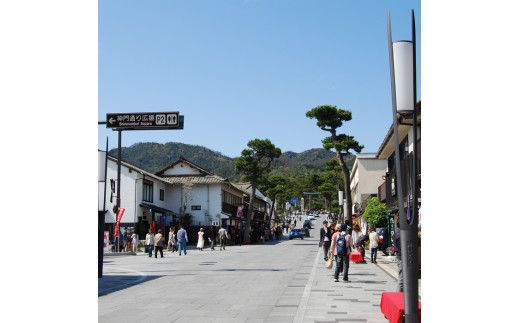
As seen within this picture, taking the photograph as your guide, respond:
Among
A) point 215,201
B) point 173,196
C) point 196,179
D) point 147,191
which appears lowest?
point 215,201

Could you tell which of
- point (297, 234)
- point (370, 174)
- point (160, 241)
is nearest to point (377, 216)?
point (160, 241)

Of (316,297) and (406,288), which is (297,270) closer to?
(316,297)

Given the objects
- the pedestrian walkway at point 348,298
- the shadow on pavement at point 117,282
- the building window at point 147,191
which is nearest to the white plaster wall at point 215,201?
the building window at point 147,191

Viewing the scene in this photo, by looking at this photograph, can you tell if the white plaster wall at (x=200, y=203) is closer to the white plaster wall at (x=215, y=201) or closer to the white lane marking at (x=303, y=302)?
the white plaster wall at (x=215, y=201)

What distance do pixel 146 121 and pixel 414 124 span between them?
1832cm

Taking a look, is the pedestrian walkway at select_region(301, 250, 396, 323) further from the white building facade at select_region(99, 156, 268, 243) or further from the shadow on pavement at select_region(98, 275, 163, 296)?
the white building facade at select_region(99, 156, 268, 243)

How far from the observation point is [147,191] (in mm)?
54875

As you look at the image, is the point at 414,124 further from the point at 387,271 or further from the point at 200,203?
the point at 200,203

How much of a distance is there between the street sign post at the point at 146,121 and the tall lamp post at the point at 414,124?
1745cm

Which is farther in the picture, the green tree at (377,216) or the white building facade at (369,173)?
the white building facade at (369,173)

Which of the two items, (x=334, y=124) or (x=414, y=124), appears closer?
(x=414, y=124)

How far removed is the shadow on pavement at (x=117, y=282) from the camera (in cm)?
1529
